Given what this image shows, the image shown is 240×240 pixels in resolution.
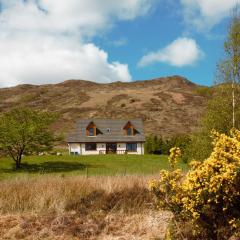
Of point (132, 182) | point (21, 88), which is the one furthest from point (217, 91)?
point (21, 88)

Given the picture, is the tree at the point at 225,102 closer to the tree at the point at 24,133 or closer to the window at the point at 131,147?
the tree at the point at 24,133

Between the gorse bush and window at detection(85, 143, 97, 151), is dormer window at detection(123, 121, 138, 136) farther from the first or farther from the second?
the gorse bush

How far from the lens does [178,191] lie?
757cm

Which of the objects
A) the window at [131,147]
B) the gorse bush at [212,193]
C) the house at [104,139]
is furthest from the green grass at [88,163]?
the gorse bush at [212,193]

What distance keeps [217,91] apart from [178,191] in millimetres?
9359

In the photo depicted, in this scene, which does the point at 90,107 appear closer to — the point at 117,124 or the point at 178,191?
the point at 117,124

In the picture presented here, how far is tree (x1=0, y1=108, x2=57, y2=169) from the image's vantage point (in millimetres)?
33812

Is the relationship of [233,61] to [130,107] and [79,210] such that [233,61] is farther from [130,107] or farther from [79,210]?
[130,107]

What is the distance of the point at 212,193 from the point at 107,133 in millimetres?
49235

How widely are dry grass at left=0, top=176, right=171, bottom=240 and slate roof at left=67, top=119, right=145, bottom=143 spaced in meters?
40.8

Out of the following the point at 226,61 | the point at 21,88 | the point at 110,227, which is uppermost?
the point at 21,88

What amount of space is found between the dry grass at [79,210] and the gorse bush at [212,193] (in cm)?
181

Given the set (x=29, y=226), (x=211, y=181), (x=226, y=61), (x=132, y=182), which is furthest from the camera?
(x=226, y=61)

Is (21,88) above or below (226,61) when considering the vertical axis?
above
